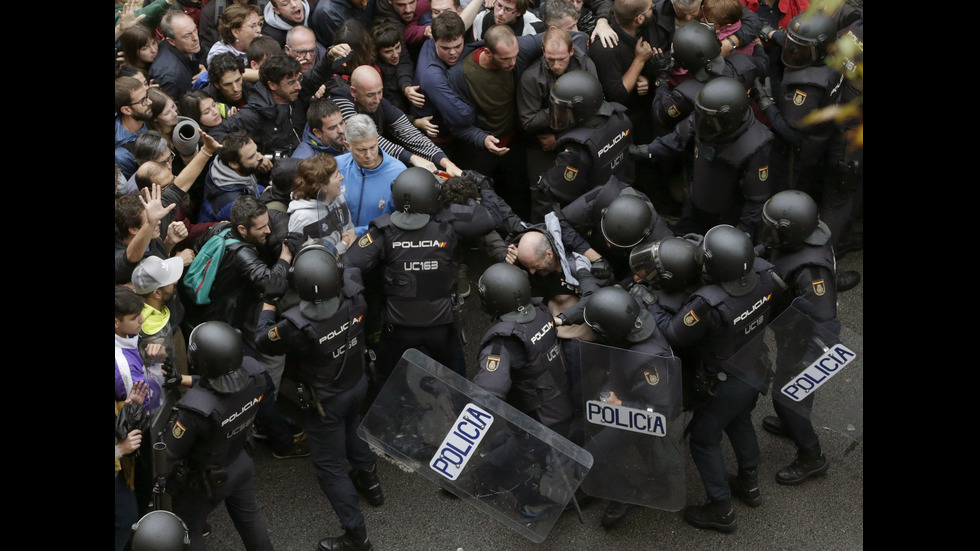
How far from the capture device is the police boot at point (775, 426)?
643 cm

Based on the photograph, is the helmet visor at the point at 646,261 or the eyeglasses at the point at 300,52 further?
the eyeglasses at the point at 300,52

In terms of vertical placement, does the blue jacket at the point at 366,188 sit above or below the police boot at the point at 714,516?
above

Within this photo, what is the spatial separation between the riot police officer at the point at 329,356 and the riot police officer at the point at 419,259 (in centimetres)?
28

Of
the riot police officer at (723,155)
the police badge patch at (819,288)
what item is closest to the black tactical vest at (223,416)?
the police badge patch at (819,288)

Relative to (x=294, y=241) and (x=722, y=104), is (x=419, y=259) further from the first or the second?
(x=722, y=104)

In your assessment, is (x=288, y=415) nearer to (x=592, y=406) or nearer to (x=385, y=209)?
(x=385, y=209)

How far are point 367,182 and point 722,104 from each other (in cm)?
221

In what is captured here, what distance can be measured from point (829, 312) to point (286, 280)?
298cm

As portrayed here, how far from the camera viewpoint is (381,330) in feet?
20.6

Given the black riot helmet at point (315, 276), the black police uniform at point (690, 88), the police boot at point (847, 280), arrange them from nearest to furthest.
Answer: the black riot helmet at point (315, 276) → the black police uniform at point (690, 88) → the police boot at point (847, 280)

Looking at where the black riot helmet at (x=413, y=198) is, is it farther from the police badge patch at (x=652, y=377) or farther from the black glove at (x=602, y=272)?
the police badge patch at (x=652, y=377)

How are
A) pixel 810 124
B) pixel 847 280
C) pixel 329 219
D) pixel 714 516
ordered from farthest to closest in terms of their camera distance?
pixel 847 280
pixel 810 124
pixel 329 219
pixel 714 516

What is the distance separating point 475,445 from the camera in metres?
5.08

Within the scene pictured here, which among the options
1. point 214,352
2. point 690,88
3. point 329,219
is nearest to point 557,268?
point 329,219
